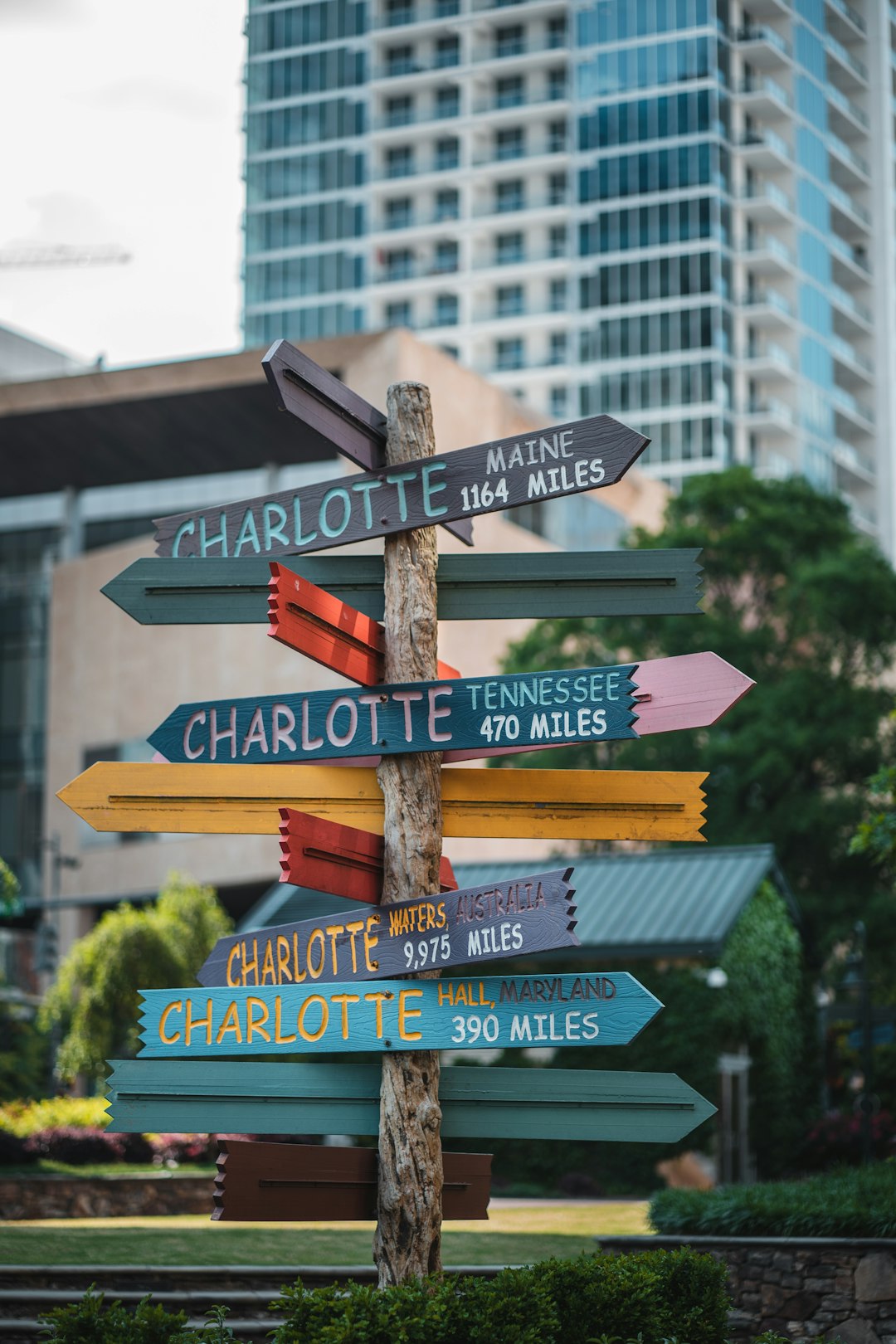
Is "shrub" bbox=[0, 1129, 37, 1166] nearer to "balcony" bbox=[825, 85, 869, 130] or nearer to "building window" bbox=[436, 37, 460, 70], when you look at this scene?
"building window" bbox=[436, 37, 460, 70]

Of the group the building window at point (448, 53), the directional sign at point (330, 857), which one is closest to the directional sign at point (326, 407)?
the directional sign at point (330, 857)

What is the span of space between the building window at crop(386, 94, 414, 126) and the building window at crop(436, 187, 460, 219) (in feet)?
14.8

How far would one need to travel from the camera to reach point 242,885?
145 feet

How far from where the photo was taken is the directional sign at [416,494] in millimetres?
7891

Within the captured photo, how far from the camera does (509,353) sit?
319 ft

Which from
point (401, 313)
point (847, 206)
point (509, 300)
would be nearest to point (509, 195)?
point (509, 300)

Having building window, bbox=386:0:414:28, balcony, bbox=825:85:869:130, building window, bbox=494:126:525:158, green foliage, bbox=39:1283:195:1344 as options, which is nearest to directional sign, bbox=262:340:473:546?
green foliage, bbox=39:1283:195:1344

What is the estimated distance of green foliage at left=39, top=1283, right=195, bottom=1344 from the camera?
7.63 meters

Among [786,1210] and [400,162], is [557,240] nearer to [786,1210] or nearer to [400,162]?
[400,162]

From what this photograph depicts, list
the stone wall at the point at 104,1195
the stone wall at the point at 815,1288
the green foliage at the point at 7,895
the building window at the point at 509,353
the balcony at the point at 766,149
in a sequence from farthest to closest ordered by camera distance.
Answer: the building window at the point at 509,353, the balcony at the point at 766,149, the green foliage at the point at 7,895, the stone wall at the point at 104,1195, the stone wall at the point at 815,1288

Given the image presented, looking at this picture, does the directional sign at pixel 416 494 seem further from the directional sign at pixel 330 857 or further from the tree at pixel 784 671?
the tree at pixel 784 671

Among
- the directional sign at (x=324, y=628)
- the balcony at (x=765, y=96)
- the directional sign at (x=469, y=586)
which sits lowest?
the directional sign at (x=324, y=628)

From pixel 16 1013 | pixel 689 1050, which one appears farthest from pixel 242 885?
pixel 689 1050

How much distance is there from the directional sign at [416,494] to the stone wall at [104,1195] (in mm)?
12934
